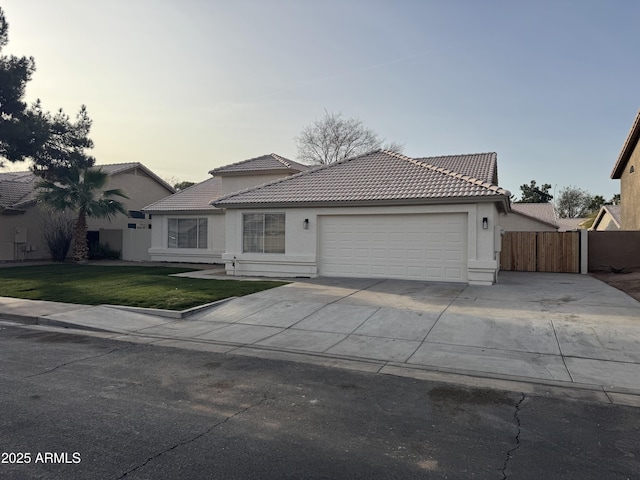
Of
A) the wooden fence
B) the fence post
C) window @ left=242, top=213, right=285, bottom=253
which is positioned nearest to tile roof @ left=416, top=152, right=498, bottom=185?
the wooden fence

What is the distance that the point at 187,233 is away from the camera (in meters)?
24.0

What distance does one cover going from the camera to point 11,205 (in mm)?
25172

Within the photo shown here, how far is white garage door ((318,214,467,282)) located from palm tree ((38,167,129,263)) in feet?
43.0

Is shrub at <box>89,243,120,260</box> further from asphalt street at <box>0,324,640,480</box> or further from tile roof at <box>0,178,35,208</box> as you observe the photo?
asphalt street at <box>0,324,640,480</box>

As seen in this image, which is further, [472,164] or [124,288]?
[472,164]

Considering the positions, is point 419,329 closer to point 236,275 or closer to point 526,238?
point 236,275

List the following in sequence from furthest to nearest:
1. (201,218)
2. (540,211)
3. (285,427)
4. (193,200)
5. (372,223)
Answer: (540,211) < (193,200) < (201,218) < (372,223) < (285,427)

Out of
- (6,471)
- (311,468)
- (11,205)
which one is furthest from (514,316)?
(11,205)

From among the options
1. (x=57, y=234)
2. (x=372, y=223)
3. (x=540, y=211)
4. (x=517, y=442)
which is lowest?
(x=517, y=442)

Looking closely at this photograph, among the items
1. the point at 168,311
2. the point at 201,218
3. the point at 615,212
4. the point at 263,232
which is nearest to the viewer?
the point at 168,311

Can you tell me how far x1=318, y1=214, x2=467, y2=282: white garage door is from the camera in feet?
49.0

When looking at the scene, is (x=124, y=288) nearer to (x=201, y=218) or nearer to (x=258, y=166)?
(x=201, y=218)

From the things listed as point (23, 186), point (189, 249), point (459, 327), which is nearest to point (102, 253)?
point (189, 249)

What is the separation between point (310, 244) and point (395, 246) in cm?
309
